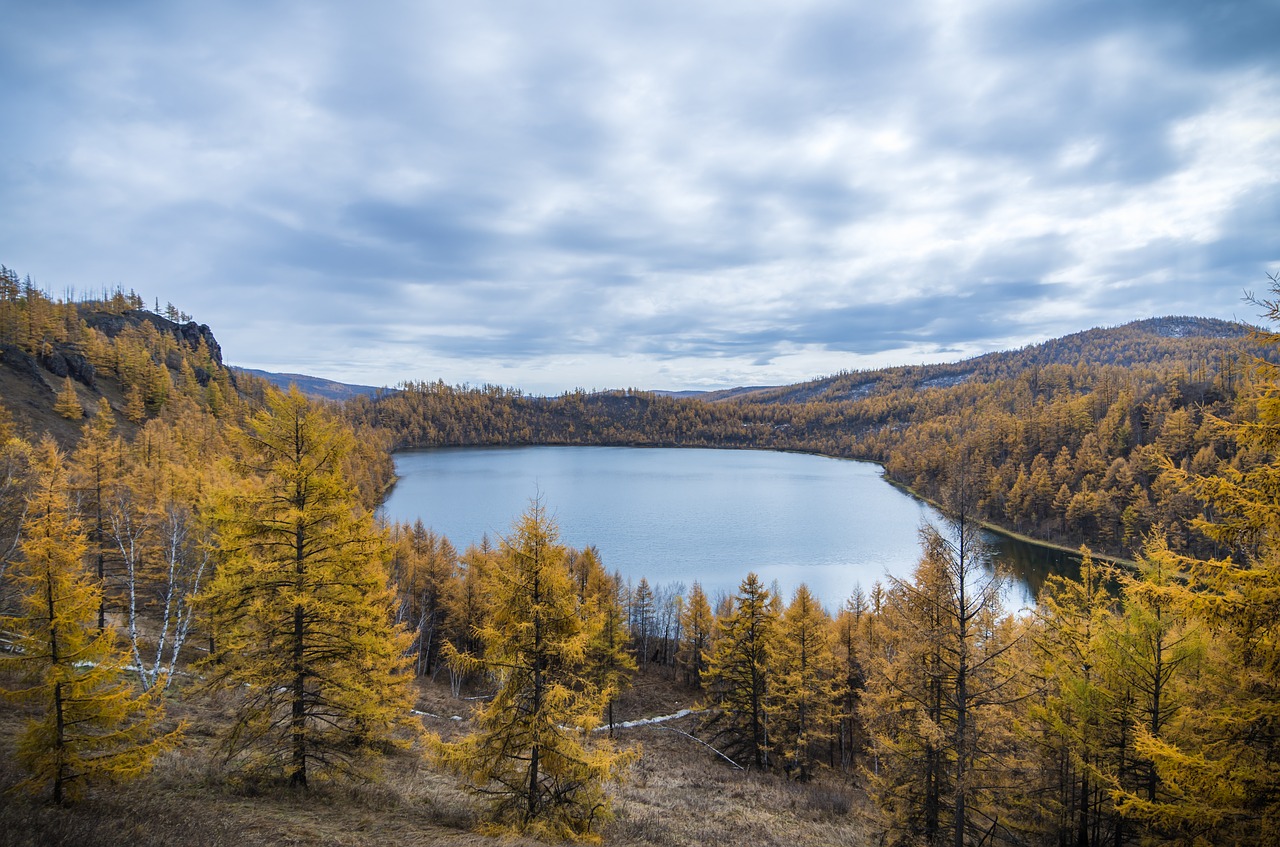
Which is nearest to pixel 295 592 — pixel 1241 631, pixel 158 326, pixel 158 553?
pixel 1241 631

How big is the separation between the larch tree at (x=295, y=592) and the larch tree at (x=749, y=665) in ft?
52.0

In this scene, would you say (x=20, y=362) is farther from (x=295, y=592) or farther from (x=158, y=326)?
(x=158, y=326)

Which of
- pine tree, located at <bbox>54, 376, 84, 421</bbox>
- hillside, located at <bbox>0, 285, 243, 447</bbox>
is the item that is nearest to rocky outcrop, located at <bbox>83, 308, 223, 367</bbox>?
hillside, located at <bbox>0, 285, 243, 447</bbox>

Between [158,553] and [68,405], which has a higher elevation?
[68,405]

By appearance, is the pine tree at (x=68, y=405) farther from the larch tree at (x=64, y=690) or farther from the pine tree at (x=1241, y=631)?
the pine tree at (x=1241, y=631)

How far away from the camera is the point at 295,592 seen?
11.4 meters

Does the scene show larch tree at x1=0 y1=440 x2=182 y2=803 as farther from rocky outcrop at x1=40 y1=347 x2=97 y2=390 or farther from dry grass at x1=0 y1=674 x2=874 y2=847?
rocky outcrop at x1=40 y1=347 x2=97 y2=390

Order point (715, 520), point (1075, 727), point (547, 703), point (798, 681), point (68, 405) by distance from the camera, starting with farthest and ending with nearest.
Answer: point (715, 520), point (68, 405), point (798, 681), point (1075, 727), point (547, 703)

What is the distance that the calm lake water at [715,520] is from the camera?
6506 centimetres

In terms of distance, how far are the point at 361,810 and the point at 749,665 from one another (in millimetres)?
17643

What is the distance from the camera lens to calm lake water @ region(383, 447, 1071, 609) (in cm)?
6506

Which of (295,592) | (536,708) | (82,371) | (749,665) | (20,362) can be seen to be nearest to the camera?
(536,708)

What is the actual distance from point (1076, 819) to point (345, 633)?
71.5 feet

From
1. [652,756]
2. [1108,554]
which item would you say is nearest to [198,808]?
[652,756]
